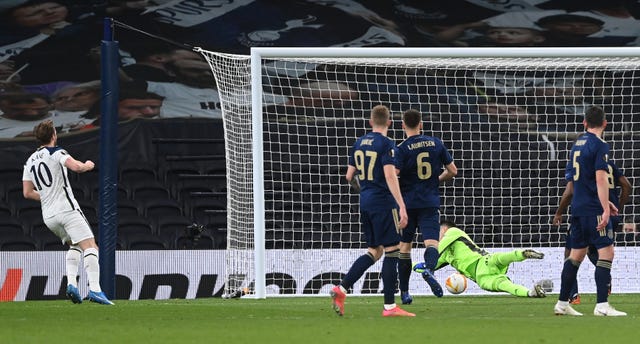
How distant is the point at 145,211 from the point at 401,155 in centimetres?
793

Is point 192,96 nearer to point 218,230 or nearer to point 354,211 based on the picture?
point 218,230

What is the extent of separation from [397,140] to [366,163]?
8.95 metres

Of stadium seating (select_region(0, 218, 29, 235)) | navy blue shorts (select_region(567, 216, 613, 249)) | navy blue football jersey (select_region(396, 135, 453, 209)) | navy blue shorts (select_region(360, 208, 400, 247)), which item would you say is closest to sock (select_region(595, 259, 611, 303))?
navy blue shorts (select_region(567, 216, 613, 249))

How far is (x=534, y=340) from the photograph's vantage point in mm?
6508

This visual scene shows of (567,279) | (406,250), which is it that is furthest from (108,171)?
(567,279)

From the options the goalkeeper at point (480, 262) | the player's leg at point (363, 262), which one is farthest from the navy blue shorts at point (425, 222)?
the player's leg at point (363, 262)

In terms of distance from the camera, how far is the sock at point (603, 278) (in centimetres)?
886

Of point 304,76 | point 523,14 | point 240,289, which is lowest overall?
point 240,289

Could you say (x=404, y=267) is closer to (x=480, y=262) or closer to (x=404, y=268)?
(x=404, y=268)

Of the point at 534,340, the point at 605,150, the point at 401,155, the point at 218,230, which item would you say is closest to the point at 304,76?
the point at 218,230

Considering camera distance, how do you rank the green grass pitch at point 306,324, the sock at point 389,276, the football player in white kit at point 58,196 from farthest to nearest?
the football player in white kit at point 58,196
the sock at point 389,276
the green grass pitch at point 306,324

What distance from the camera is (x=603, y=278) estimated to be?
886cm

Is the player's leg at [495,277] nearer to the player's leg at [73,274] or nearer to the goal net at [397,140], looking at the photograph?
the goal net at [397,140]

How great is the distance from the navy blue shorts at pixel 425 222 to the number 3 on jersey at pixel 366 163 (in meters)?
1.80
